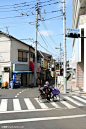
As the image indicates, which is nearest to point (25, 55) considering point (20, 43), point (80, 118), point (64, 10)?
point (20, 43)

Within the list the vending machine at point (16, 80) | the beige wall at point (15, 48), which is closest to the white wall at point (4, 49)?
the beige wall at point (15, 48)

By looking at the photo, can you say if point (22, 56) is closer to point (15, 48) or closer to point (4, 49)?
point (15, 48)

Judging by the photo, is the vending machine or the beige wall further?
the beige wall

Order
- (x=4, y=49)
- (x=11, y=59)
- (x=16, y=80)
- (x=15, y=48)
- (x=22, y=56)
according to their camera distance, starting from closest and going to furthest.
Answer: (x=16, y=80) < (x=11, y=59) < (x=4, y=49) < (x=15, y=48) < (x=22, y=56)

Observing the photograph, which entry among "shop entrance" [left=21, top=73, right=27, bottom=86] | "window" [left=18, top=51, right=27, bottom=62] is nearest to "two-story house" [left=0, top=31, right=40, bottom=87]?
"window" [left=18, top=51, right=27, bottom=62]

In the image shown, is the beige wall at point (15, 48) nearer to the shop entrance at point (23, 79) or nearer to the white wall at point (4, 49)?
the white wall at point (4, 49)

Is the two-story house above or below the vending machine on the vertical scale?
above

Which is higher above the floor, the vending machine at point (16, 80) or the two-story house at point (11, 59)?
the two-story house at point (11, 59)

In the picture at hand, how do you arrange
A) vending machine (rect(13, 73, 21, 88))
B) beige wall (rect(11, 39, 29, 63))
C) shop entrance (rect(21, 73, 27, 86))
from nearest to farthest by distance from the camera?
vending machine (rect(13, 73, 21, 88)) → beige wall (rect(11, 39, 29, 63)) → shop entrance (rect(21, 73, 27, 86))

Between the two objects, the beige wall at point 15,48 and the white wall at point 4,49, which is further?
the beige wall at point 15,48

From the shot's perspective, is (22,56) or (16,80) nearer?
(16,80)

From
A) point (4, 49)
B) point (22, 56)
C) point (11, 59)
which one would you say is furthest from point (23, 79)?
point (4, 49)

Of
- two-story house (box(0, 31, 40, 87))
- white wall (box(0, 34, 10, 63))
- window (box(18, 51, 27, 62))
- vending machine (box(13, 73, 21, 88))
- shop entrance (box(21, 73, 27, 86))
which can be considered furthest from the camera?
shop entrance (box(21, 73, 27, 86))

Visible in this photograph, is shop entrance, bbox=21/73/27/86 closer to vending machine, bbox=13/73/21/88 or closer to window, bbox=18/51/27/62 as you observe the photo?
vending machine, bbox=13/73/21/88
